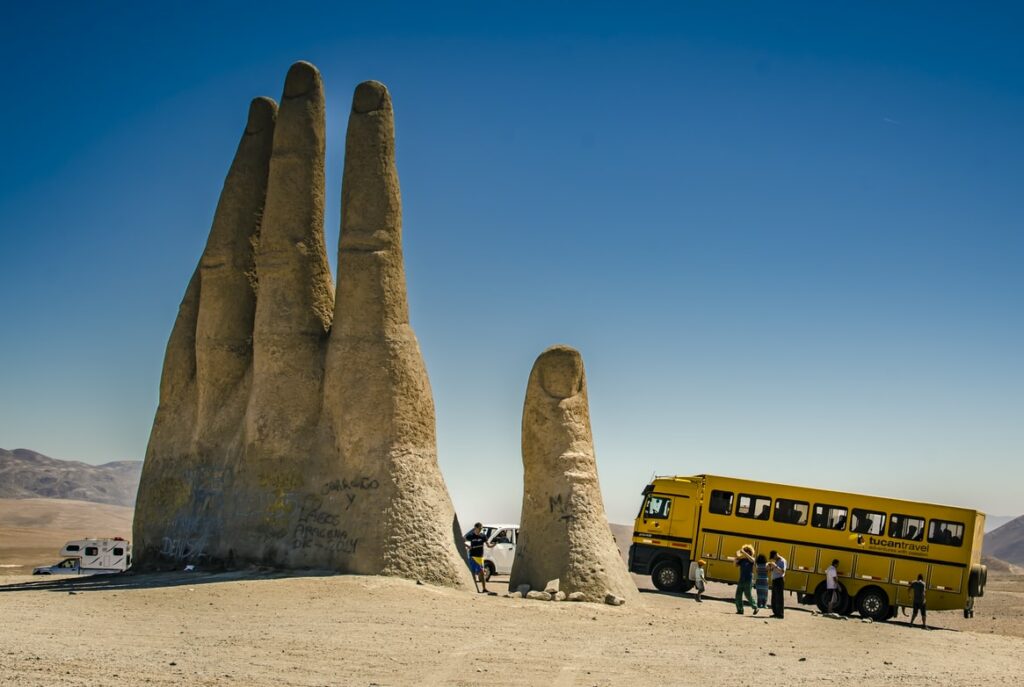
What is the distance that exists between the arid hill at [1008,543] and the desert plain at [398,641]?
5039 inches

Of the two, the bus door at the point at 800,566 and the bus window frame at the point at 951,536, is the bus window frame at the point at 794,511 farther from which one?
the bus window frame at the point at 951,536

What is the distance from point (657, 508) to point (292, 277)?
492 inches

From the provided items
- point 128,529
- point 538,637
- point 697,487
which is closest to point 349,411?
point 538,637

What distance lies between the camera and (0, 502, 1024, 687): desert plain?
36.6 feet

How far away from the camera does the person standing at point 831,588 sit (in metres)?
24.8

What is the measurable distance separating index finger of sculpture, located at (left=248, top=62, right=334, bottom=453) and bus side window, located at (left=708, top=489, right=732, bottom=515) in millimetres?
11830

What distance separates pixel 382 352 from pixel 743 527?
12231mm

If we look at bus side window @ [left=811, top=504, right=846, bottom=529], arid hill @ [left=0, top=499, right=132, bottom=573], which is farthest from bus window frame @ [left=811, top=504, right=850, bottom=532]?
arid hill @ [left=0, top=499, right=132, bottom=573]

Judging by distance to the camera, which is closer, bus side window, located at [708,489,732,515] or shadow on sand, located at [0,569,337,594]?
shadow on sand, located at [0,569,337,594]

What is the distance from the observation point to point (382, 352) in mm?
18906

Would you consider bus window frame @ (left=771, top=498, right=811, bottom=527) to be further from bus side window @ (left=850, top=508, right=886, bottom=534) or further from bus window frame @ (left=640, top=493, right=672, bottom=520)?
bus window frame @ (left=640, top=493, right=672, bottom=520)

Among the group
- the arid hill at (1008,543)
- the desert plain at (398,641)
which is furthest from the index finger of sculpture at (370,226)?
the arid hill at (1008,543)

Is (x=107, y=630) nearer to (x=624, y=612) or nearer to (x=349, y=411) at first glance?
(x=349, y=411)

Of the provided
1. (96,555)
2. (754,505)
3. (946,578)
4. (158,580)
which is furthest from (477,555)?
(96,555)
